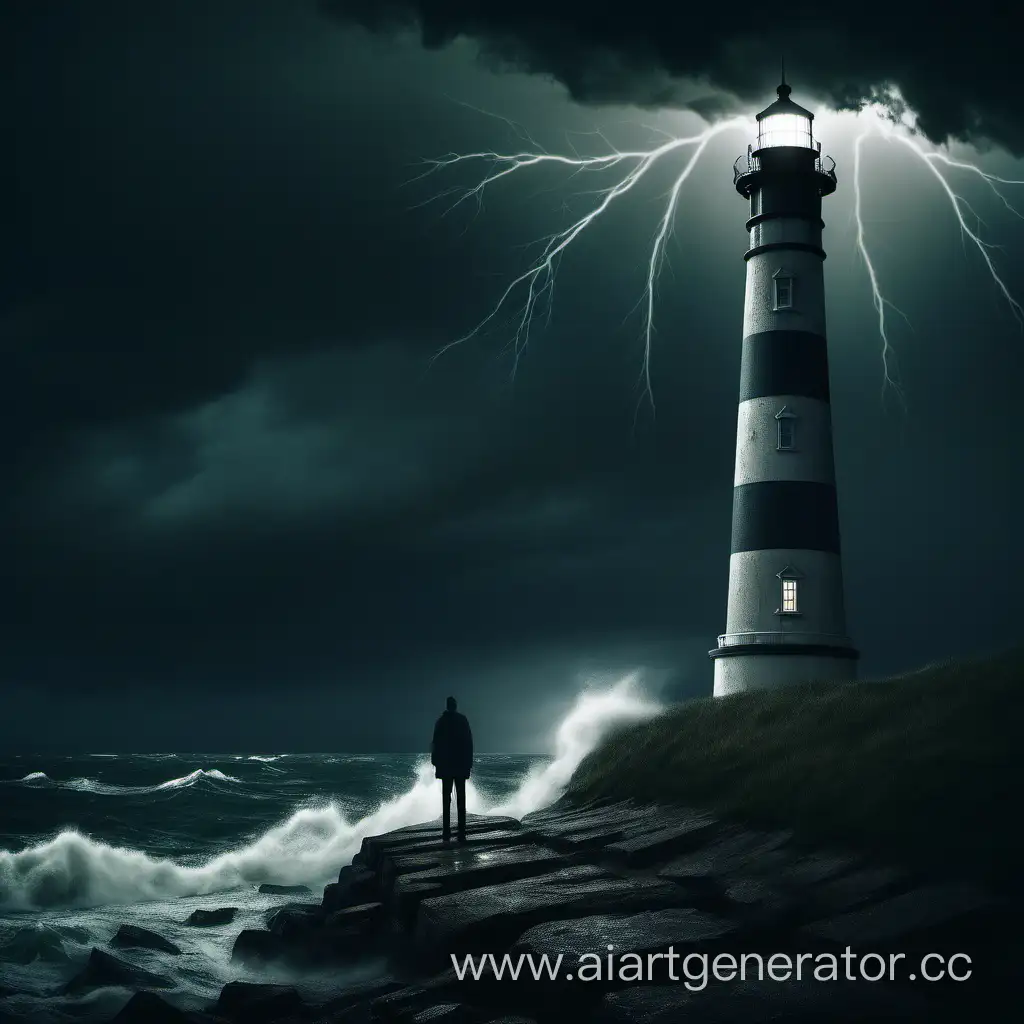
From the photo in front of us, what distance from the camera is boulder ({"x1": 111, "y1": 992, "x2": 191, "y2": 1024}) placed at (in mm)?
8188

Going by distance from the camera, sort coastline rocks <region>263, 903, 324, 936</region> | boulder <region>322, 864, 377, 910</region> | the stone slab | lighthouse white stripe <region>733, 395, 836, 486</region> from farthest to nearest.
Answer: lighthouse white stripe <region>733, 395, 836, 486</region> < boulder <region>322, 864, 377, 910</region> < coastline rocks <region>263, 903, 324, 936</region> < the stone slab

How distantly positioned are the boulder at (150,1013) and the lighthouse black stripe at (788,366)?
14.7 meters

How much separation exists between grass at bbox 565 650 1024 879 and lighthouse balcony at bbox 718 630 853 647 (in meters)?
2.49

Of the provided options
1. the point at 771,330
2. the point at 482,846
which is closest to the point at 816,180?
the point at 771,330

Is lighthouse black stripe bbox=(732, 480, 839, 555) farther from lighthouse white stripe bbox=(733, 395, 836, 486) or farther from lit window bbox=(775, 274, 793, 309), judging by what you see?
lit window bbox=(775, 274, 793, 309)

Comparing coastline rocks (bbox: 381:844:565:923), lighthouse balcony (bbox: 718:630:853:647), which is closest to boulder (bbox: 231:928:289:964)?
coastline rocks (bbox: 381:844:565:923)

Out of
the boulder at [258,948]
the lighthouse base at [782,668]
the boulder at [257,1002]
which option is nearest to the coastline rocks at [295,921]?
the boulder at [258,948]

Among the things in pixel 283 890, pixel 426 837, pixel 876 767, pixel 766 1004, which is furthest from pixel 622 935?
pixel 283 890

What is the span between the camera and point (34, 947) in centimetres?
1315

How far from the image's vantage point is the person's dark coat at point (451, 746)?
42.2 feet

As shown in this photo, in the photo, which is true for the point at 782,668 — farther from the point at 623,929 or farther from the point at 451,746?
the point at 623,929

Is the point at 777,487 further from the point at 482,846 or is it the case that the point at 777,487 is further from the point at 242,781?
the point at 242,781

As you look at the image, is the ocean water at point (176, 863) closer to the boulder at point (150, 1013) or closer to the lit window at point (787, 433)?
the boulder at point (150, 1013)

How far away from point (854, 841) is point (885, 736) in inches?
85.0
